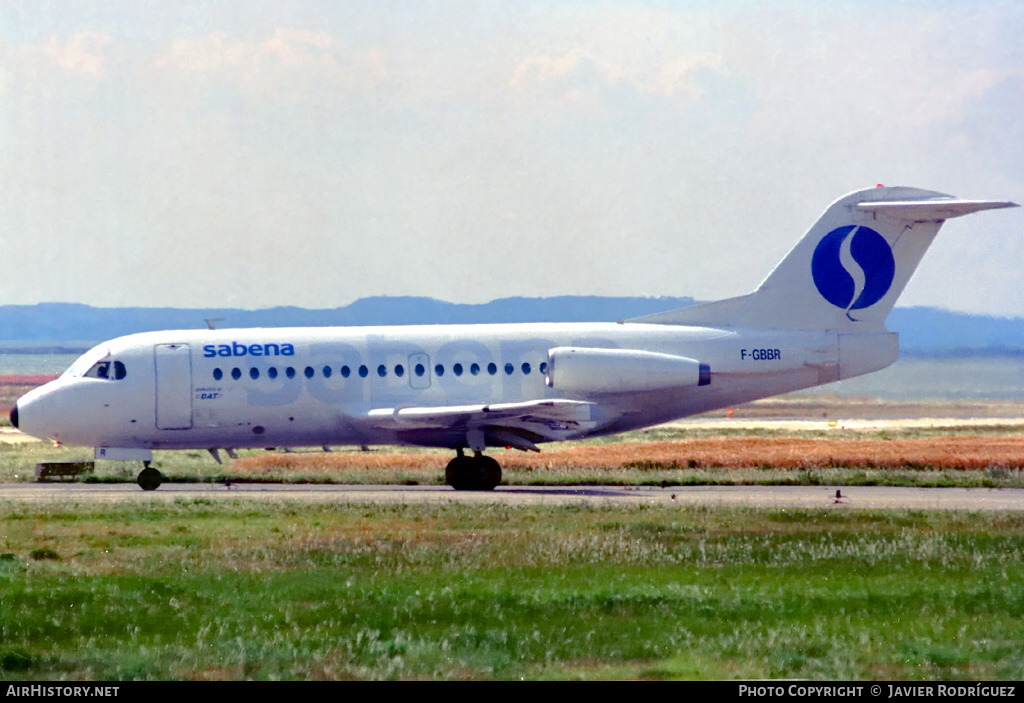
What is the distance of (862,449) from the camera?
3912cm

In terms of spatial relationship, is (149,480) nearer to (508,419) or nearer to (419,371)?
(419,371)

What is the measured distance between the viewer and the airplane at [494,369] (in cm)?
3130

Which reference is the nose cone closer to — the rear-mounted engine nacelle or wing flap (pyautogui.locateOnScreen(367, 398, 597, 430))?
wing flap (pyautogui.locateOnScreen(367, 398, 597, 430))

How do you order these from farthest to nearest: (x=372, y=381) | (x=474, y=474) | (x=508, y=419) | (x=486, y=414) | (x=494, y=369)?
(x=494, y=369), (x=372, y=381), (x=474, y=474), (x=508, y=419), (x=486, y=414)

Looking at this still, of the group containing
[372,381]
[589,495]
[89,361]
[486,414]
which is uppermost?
[89,361]

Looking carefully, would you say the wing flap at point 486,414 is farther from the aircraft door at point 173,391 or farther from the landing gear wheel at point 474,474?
the aircraft door at point 173,391

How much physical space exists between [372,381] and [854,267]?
1078 centimetres

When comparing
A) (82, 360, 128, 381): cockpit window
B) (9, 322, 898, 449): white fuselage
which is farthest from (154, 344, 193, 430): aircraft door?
(82, 360, 128, 381): cockpit window

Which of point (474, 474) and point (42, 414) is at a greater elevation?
point (42, 414)

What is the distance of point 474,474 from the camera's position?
102ft

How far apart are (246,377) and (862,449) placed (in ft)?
55.3

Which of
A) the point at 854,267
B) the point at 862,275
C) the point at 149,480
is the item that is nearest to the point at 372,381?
the point at 149,480

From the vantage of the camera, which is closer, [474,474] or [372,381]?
[474,474]

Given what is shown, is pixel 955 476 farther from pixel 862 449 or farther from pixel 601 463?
pixel 601 463
